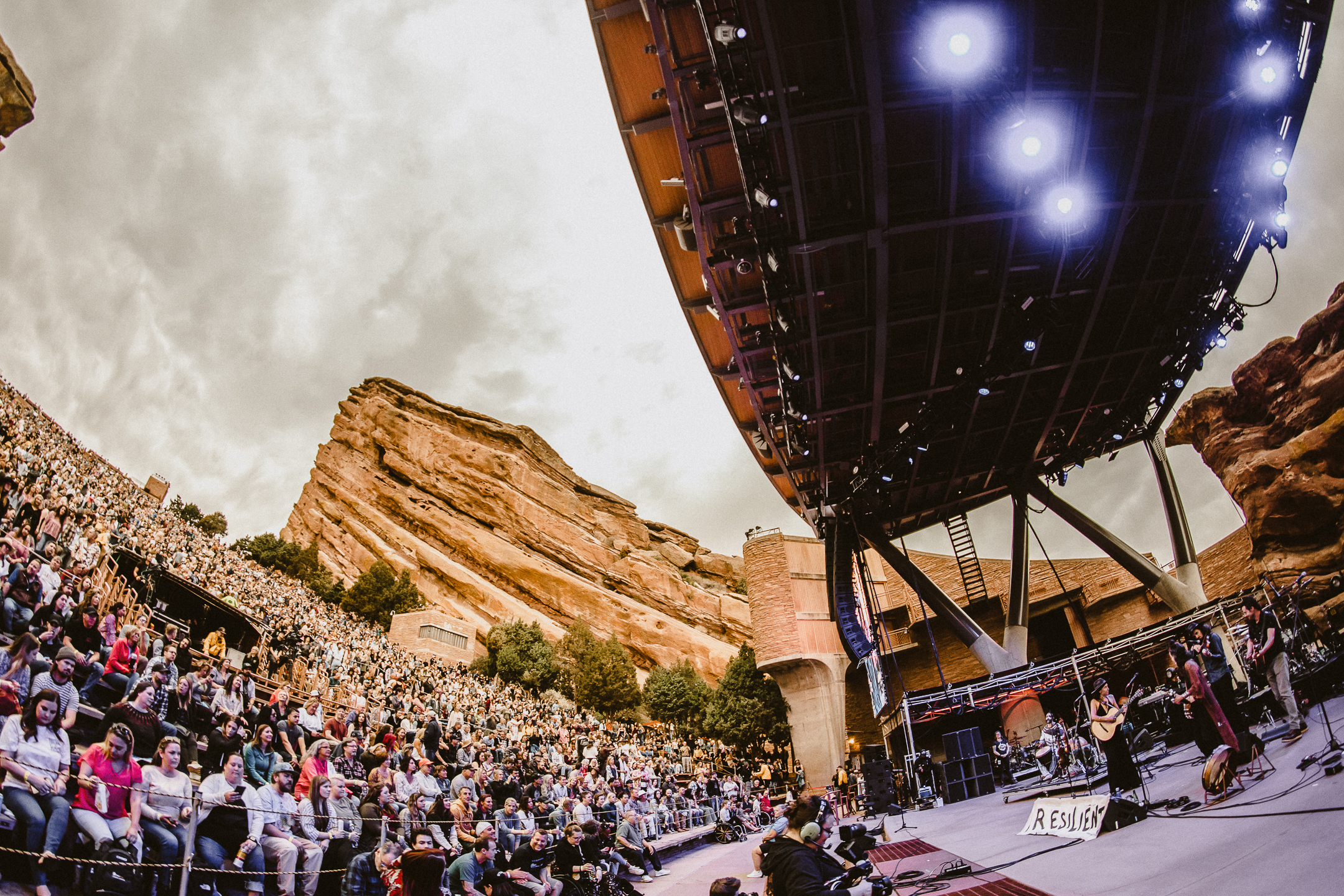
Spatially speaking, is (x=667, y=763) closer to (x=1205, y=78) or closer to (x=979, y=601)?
(x=979, y=601)

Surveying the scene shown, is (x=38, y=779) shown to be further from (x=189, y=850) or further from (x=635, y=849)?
(x=635, y=849)

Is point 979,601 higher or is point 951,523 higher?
point 951,523

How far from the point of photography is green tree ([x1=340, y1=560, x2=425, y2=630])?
46875 mm

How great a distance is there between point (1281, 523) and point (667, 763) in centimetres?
2326

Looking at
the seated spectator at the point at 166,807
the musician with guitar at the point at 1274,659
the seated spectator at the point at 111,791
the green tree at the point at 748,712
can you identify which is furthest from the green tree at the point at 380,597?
the musician with guitar at the point at 1274,659

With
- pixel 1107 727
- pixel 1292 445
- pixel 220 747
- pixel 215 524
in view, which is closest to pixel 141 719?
pixel 220 747

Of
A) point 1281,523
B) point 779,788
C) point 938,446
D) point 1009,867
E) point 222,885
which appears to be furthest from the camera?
point 779,788

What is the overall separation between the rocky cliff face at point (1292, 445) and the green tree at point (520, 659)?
35878mm

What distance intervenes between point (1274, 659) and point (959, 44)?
9.15m

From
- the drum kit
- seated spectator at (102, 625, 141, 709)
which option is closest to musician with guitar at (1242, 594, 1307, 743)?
the drum kit

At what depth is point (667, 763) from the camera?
2566cm

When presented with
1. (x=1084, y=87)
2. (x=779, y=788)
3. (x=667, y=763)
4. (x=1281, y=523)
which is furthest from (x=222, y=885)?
(x=1281, y=523)

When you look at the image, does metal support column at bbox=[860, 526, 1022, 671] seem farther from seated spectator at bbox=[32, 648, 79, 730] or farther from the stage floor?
seated spectator at bbox=[32, 648, 79, 730]

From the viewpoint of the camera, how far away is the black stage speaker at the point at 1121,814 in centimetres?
714
